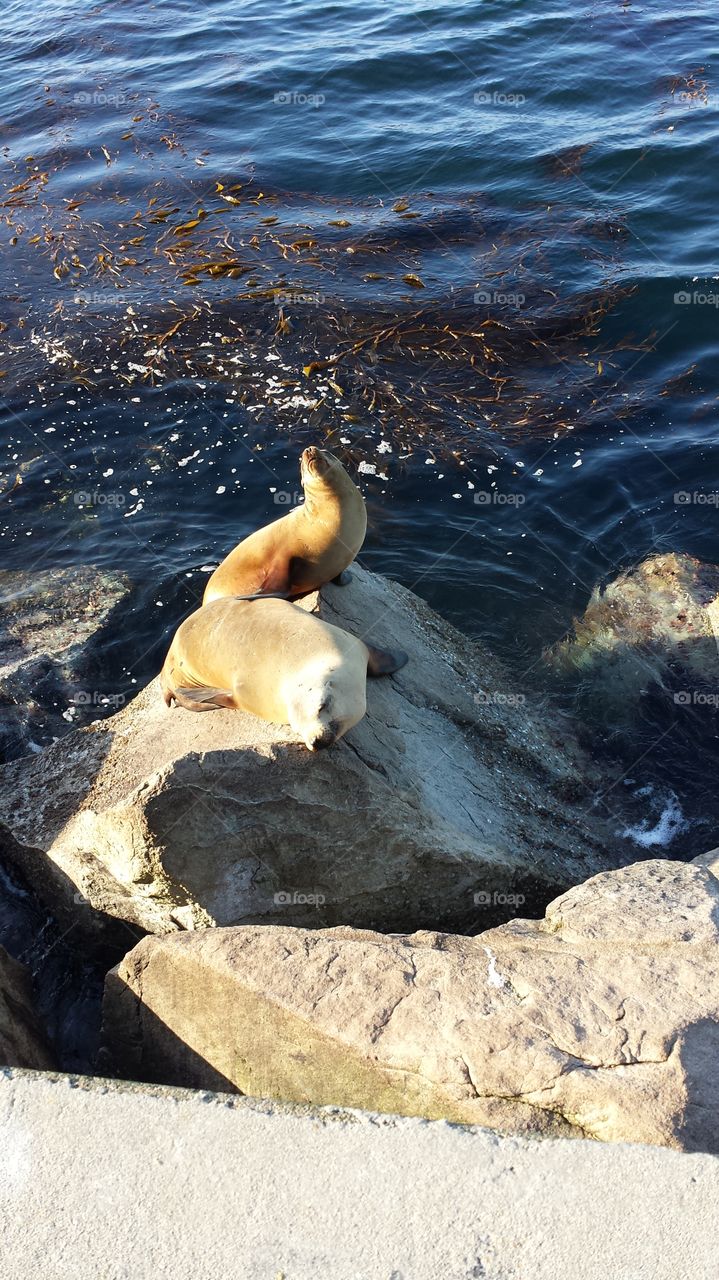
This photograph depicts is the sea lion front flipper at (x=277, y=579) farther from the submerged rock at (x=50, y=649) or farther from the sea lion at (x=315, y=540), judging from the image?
the submerged rock at (x=50, y=649)

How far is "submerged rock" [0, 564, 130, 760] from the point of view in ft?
25.0

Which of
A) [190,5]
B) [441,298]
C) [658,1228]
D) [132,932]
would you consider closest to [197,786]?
[132,932]

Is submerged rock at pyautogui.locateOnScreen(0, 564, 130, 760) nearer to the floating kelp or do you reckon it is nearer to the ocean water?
the ocean water

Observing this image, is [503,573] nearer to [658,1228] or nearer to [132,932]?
[132,932]

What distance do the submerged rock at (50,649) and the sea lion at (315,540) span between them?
2.11 metres

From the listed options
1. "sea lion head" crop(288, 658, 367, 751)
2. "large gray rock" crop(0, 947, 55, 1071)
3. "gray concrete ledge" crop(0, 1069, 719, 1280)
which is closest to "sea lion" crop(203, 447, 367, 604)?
"sea lion head" crop(288, 658, 367, 751)

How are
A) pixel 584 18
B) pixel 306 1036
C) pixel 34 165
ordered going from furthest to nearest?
pixel 584 18 → pixel 34 165 → pixel 306 1036

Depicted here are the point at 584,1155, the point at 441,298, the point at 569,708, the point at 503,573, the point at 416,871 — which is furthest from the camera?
the point at 441,298

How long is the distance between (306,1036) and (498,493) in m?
6.87

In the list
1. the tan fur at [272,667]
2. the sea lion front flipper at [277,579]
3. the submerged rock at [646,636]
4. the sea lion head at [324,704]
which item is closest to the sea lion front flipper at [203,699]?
the tan fur at [272,667]

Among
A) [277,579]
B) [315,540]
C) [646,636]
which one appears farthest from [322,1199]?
[646,636]

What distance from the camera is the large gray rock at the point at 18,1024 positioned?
13.8 ft

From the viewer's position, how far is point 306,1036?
12.2 ft

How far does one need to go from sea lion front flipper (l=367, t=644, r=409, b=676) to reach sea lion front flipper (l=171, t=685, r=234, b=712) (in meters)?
0.83
